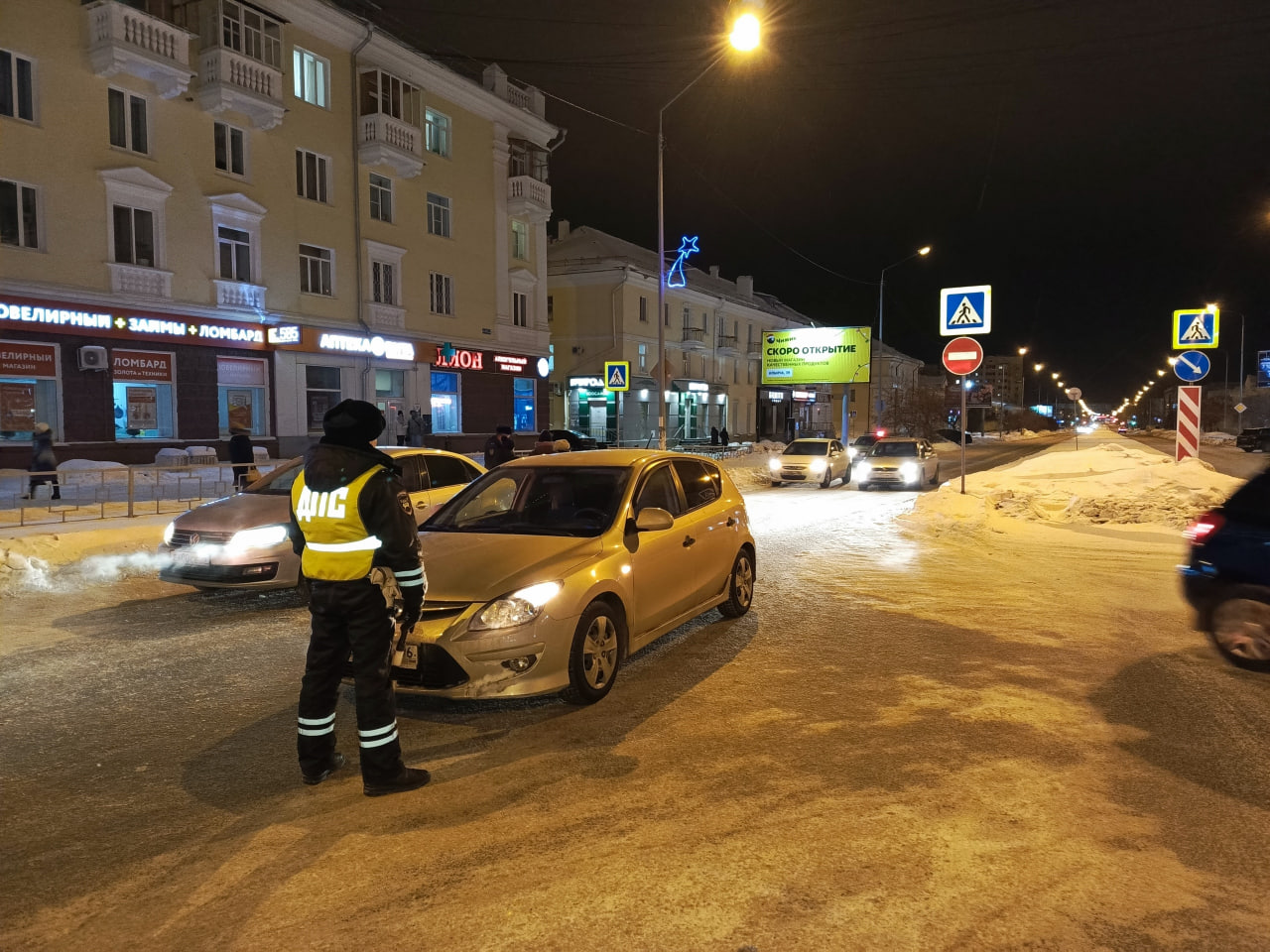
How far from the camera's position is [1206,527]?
6.13 metres

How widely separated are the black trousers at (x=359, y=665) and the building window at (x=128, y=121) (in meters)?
20.8

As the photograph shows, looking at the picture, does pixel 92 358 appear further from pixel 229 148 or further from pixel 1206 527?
pixel 1206 527

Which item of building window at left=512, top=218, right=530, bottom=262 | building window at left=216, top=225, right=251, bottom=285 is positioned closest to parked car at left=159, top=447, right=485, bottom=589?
building window at left=216, top=225, right=251, bottom=285

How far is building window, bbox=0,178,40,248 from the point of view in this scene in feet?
59.4

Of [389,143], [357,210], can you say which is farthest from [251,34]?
[357,210]

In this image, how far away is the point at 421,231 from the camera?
2895cm

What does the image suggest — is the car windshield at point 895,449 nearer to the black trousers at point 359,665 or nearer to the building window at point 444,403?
the building window at point 444,403

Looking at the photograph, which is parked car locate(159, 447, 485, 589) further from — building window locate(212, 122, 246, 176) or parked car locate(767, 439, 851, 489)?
parked car locate(767, 439, 851, 489)

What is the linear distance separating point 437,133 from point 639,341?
20302 mm

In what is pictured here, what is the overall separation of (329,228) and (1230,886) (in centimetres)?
2671

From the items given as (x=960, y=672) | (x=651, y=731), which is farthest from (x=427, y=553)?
(x=960, y=672)

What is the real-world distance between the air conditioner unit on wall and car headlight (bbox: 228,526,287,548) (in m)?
14.6

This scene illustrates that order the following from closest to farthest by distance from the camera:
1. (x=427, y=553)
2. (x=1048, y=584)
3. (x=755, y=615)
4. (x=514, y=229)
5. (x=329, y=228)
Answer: (x=427, y=553) → (x=755, y=615) → (x=1048, y=584) → (x=329, y=228) → (x=514, y=229)

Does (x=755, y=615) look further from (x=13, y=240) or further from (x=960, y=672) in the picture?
(x=13, y=240)
